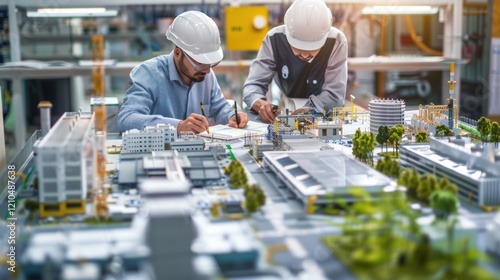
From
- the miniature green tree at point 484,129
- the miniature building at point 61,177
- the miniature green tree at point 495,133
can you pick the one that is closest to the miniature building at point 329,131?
the miniature green tree at point 484,129

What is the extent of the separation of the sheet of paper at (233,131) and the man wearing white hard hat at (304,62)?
1.58 ft

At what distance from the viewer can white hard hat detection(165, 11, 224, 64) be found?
848 cm

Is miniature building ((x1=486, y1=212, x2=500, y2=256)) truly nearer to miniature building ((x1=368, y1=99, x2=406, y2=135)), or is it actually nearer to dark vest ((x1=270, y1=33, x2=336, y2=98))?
miniature building ((x1=368, y1=99, x2=406, y2=135))

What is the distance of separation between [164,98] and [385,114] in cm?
291

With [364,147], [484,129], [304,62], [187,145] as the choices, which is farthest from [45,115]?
[484,129]

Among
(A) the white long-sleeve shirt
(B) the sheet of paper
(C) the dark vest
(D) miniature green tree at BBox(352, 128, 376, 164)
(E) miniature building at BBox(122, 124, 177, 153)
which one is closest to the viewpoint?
(D) miniature green tree at BBox(352, 128, 376, 164)

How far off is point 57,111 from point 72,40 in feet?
5.99

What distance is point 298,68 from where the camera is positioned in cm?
1036

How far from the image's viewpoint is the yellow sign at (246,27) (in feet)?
39.6

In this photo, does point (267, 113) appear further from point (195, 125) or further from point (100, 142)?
point (100, 142)

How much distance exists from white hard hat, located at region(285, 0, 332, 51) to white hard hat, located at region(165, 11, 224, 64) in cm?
141

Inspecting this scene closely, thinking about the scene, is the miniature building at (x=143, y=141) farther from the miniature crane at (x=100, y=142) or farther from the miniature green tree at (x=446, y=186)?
the miniature green tree at (x=446, y=186)

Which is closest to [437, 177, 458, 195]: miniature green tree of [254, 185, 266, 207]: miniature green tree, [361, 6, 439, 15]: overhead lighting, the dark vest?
[254, 185, 266, 207]: miniature green tree

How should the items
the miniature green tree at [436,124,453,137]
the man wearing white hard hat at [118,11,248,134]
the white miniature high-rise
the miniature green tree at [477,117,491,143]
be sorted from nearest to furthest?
the white miniature high-rise, the miniature green tree at [436,124,453,137], the miniature green tree at [477,117,491,143], the man wearing white hard hat at [118,11,248,134]
